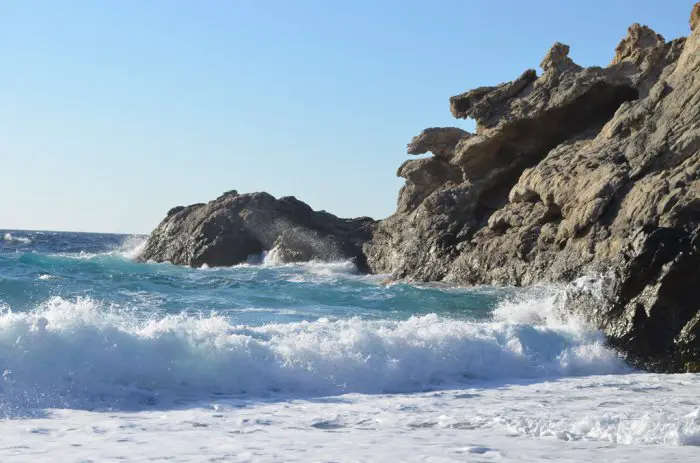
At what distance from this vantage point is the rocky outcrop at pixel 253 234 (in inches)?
1265

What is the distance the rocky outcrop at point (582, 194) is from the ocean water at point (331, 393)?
3.34 feet

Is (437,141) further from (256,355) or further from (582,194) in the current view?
(256,355)

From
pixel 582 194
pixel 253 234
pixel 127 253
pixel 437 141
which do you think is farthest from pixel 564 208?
pixel 127 253

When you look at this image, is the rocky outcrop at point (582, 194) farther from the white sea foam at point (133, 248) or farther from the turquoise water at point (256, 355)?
the white sea foam at point (133, 248)

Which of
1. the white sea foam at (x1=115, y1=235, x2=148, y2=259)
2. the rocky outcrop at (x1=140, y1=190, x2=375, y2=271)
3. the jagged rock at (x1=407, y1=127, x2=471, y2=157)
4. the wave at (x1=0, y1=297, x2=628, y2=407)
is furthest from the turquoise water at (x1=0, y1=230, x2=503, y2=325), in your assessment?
the white sea foam at (x1=115, y1=235, x2=148, y2=259)

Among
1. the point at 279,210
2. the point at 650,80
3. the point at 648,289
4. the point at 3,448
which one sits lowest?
the point at 3,448

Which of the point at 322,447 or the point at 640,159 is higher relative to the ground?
the point at 640,159

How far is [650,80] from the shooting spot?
22828 millimetres

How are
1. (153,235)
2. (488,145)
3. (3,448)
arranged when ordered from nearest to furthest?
1. (3,448)
2. (488,145)
3. (153,235)

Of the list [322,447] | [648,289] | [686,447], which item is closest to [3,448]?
[322,447]

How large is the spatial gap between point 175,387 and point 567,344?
5.79 m

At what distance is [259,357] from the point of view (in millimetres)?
9461

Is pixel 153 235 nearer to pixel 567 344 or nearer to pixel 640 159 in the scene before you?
pixel 640 159

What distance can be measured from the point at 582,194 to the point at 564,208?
28.9 inches
